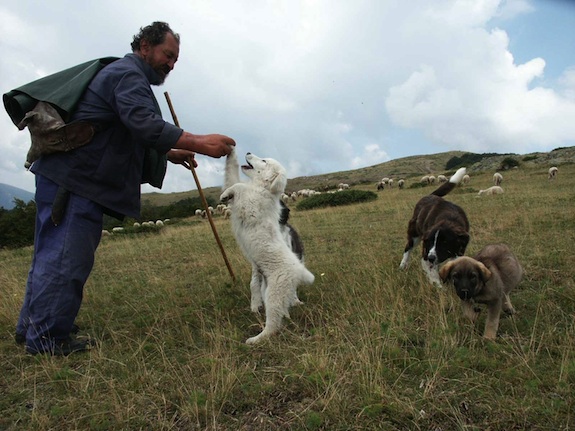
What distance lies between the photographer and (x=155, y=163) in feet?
16.3

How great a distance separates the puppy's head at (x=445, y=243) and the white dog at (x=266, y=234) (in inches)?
81.3

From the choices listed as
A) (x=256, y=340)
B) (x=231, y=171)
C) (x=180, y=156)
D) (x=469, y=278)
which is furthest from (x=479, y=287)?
(x=180, y=156)

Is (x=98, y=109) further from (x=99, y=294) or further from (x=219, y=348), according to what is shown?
(x=99, y=294)

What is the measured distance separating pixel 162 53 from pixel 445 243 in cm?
430

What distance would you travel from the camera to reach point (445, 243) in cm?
587

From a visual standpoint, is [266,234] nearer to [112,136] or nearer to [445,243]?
[112,136]

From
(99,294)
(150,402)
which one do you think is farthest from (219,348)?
(99,294)

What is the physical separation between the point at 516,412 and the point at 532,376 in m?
0.53

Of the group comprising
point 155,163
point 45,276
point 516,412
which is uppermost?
point 155,163

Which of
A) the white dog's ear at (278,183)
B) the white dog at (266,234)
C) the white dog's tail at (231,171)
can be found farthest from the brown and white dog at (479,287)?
the white dog's tail at (231,171)

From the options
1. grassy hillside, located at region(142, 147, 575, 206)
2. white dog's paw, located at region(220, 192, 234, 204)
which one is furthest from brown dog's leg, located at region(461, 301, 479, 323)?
grassy hillside, located at region(142, 147, 575, 206)

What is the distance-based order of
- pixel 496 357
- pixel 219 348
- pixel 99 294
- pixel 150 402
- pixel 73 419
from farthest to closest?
1. pixel 99 294
2. pixel 219 348
3. pixel 496 357
4. pixel 150 402
5. pixel 73 419

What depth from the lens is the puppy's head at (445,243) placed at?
5.80 meters

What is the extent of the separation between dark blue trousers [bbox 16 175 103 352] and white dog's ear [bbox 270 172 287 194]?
6.15ft
